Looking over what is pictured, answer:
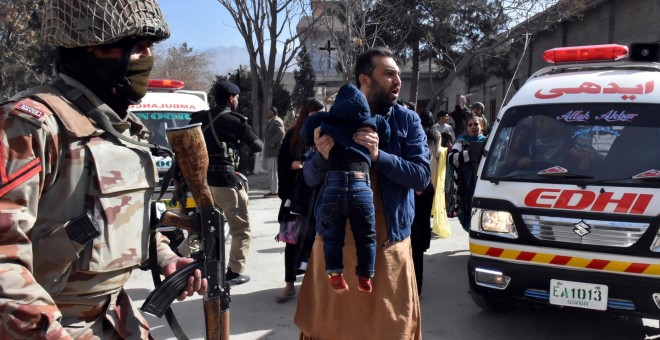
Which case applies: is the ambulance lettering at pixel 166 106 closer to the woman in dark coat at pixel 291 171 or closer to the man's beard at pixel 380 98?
the woman in dark coat at pixel 291 171

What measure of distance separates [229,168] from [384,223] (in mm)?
2856

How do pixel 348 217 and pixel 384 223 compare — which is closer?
pixel 348 217

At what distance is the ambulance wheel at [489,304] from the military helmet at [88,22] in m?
3.45

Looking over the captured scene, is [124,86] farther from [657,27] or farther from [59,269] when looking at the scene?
[657,27]

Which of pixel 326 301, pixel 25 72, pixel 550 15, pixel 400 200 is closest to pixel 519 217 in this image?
pixel 400 200

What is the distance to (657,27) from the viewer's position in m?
16.0

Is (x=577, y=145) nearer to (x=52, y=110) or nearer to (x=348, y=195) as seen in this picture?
(x=348, y=195)

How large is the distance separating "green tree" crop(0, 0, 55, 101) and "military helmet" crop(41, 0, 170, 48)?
59.4 ft

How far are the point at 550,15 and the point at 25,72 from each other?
20.1 m

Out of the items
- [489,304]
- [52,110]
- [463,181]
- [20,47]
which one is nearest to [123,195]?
[52,110]

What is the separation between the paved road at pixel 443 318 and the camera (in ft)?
14.1

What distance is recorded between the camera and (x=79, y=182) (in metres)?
1.64

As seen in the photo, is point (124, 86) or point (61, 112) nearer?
point (61, 112)

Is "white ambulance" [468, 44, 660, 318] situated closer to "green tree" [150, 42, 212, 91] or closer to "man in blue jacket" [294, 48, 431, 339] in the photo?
"man in blue jacket" [294, 48, 431, 339]
